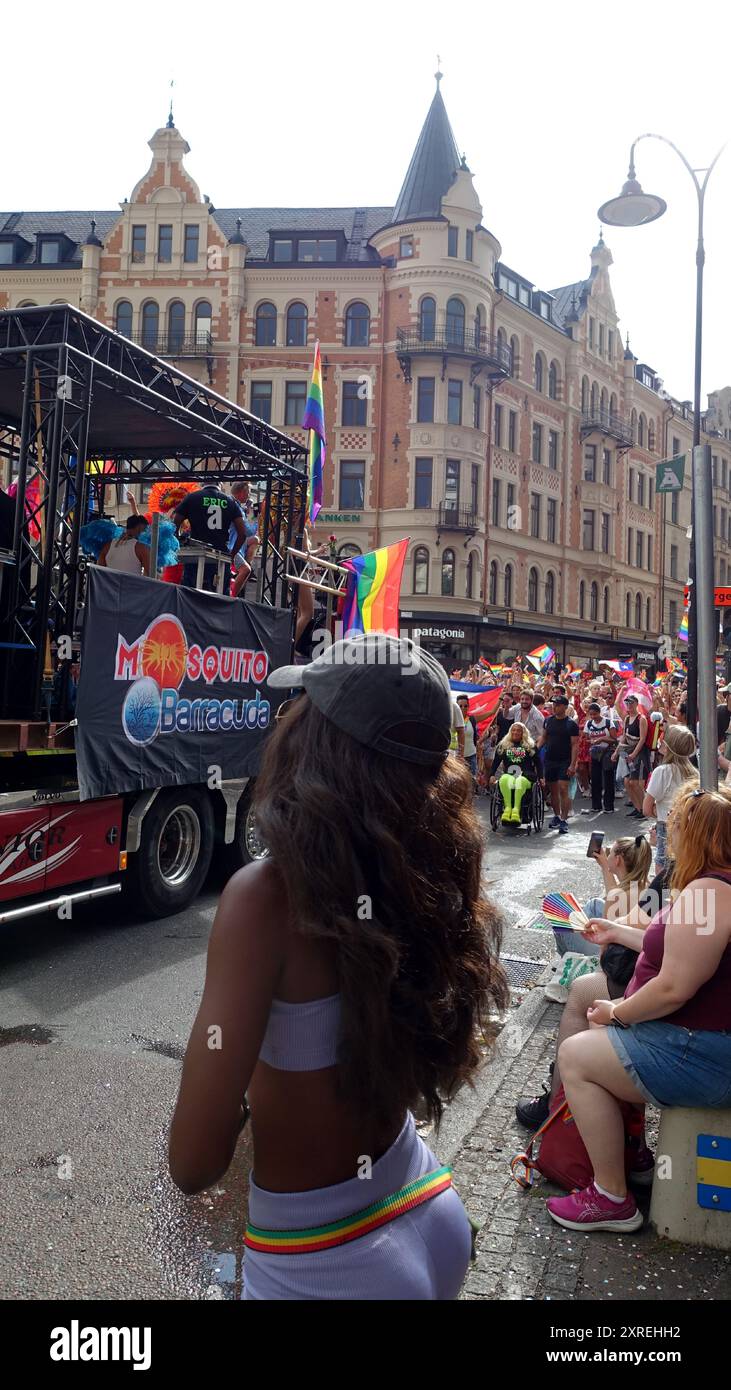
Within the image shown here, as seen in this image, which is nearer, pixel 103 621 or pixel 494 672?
pixel 103 621

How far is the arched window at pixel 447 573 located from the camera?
1494 inches

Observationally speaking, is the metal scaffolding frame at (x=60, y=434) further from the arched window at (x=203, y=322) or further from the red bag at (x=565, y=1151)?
the arched window at (x=203, y=322)

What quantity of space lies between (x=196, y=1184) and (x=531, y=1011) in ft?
14.9

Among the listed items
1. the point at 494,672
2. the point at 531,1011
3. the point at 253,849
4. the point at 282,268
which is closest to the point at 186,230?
the point at 282,268

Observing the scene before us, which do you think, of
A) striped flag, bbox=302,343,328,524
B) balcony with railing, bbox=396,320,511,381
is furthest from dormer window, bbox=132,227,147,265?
striped flag, bbox=302,343,328,524

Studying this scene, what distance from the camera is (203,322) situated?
38.4 metres

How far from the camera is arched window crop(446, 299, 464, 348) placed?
37969 millimetres

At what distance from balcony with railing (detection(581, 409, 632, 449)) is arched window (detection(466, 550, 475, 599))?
11810 millimetres

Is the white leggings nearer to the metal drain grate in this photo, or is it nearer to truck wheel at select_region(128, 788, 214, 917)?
the metal drain grate

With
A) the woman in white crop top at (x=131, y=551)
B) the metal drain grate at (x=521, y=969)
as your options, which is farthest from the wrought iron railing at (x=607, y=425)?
the metal drain grate at (x=521, y=969)

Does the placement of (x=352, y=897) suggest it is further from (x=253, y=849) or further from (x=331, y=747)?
(x=253, y=849)

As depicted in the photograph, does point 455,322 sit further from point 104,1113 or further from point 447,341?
point 104,1113

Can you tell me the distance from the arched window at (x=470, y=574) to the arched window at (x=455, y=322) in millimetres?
8269

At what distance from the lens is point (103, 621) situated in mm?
6445
